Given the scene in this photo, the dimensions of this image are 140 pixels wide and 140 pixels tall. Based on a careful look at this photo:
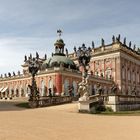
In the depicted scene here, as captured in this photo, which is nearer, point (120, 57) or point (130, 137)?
point (130, 137)

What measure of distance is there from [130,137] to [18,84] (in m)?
60.0

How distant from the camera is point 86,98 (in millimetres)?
29500

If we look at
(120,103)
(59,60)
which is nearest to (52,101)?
(120,103)

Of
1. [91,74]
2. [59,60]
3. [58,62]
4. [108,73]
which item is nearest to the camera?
[58,62]

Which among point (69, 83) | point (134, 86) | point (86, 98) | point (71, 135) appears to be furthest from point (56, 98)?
point (134, 86)

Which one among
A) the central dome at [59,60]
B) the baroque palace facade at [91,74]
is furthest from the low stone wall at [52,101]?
the central dome at [59,60]

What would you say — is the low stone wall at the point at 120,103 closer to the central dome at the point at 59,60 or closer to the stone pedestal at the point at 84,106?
the stone pedestal at the point at 84,106

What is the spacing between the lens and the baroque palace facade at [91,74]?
58.4 metres

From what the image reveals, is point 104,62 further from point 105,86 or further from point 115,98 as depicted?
point 115,98

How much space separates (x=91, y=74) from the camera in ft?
223

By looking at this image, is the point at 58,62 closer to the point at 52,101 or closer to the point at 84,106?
the point at 52,101

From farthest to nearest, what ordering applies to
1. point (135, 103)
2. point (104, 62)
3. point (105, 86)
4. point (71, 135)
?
point (104, 62) < point (105, 86) < point (135, 103) < point (71, 135)

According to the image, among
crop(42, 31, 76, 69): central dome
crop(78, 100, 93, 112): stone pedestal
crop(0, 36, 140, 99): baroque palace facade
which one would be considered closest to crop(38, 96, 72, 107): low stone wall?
crop(78, 100, 93, 112): stone pedestal

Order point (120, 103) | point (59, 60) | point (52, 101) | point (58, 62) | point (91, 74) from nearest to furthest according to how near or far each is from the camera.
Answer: point (120, 103), point (52, 101), point (58, 62), point (59, 60), point (91, 74)
